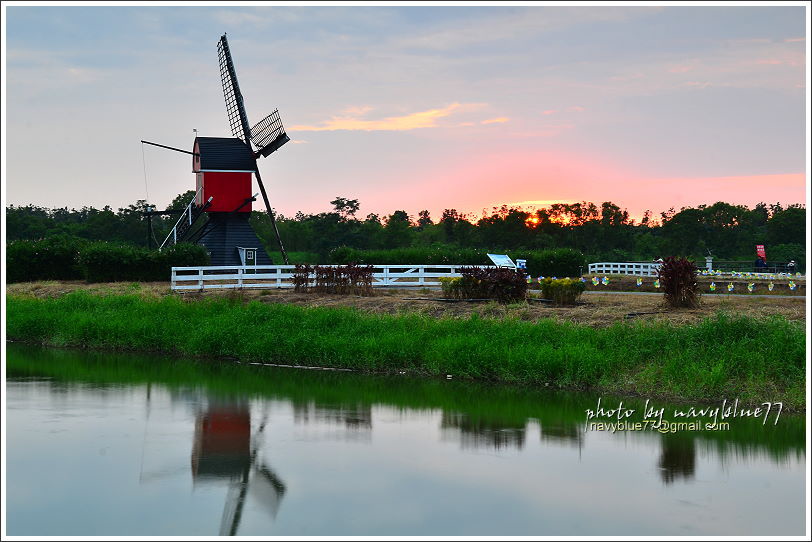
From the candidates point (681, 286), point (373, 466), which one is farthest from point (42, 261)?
point (373, 466)

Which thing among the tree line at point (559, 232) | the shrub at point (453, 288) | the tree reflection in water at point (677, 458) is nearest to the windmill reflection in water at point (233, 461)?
the tree reflection in water at point (677, 458)

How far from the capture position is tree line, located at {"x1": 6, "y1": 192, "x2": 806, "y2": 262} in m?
84.3

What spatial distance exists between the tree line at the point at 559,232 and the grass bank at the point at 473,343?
171 feet

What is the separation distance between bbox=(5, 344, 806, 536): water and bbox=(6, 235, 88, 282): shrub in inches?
936

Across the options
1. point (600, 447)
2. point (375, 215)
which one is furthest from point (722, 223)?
point (600, 447)

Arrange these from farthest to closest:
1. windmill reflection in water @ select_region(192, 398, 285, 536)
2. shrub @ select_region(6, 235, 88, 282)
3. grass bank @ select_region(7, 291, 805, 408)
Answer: shrub @ select_region(6, 235, 88, 282) → grass bank @ select_region(7, 291, 805, 408) → windmill reflection in water @ select_region(192, 398, 285, 536)

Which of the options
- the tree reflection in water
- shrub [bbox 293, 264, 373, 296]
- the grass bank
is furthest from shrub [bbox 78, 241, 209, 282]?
the tree reflection in water

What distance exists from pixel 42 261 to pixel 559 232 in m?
53.3

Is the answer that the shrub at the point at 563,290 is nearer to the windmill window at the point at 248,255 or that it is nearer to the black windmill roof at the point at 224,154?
the windmill window at the point at 248,255

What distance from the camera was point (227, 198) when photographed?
48594 millimetres

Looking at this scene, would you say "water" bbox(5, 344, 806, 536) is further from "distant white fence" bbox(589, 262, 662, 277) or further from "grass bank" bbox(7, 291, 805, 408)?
"distant white fence" bbox(589, 262, 662, 277)

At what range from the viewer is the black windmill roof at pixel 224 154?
48719mm

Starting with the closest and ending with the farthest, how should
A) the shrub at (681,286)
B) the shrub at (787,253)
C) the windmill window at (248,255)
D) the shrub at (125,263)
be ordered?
the shrub at (681,286), the shrub at (125,263), the windmill window at (248,255), the shrub at (787,253)

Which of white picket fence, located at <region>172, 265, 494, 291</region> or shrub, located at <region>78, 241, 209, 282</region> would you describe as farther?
shrub, located at <region>78, 241, 209, 282</region>
